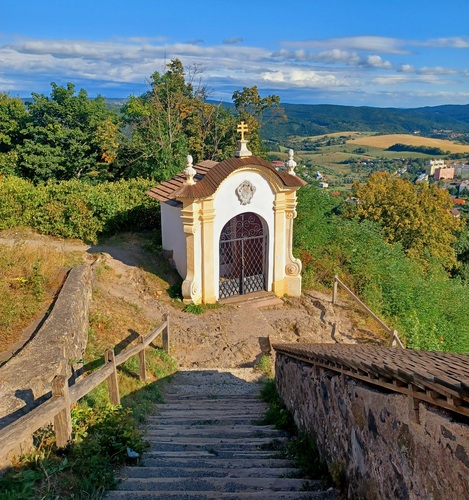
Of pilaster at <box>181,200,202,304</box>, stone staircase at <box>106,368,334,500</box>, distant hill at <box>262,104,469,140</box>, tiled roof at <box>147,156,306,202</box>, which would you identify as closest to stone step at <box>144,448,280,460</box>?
stone staircase at <box>106,368,334,500</box>

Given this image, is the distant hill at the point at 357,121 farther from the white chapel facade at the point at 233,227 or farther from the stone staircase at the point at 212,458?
the stone staircase at the point at 212,458

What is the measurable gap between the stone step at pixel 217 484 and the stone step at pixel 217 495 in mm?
95

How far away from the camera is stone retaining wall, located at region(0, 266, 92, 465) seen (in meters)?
5.05

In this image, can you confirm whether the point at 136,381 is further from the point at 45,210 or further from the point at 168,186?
the point at 45,210

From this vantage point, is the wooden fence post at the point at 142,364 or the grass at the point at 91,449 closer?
the grass at the point at 91,449

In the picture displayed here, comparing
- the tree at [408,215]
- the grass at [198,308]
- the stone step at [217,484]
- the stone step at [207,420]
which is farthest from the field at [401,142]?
the stone step at [217,484]

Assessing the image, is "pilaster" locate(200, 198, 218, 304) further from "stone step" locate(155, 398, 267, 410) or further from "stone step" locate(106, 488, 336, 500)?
"stone step" locate(106, 488, 336, 500)

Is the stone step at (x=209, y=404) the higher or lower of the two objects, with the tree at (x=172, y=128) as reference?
lower

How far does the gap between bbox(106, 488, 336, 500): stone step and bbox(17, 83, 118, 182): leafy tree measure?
21153 mm

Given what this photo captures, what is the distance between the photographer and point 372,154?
110688 millimetres

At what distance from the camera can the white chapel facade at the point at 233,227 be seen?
12984mm

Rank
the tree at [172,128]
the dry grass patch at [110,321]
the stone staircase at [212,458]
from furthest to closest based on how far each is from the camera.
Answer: the tree at [172,128], the dry grass patch at [110,321], the stone staircase at [212,458]

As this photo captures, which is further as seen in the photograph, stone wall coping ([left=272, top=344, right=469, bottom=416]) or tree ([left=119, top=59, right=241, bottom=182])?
tree ([left=119, top=59, right=241, bottom=182])

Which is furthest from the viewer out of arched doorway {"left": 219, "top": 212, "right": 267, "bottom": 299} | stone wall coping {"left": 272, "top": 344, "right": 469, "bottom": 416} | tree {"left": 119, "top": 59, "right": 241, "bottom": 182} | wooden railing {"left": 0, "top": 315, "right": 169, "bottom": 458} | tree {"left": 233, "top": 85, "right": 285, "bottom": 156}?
tree {"left": 233, "top": 85, "right": 285, "bottom": 156}
